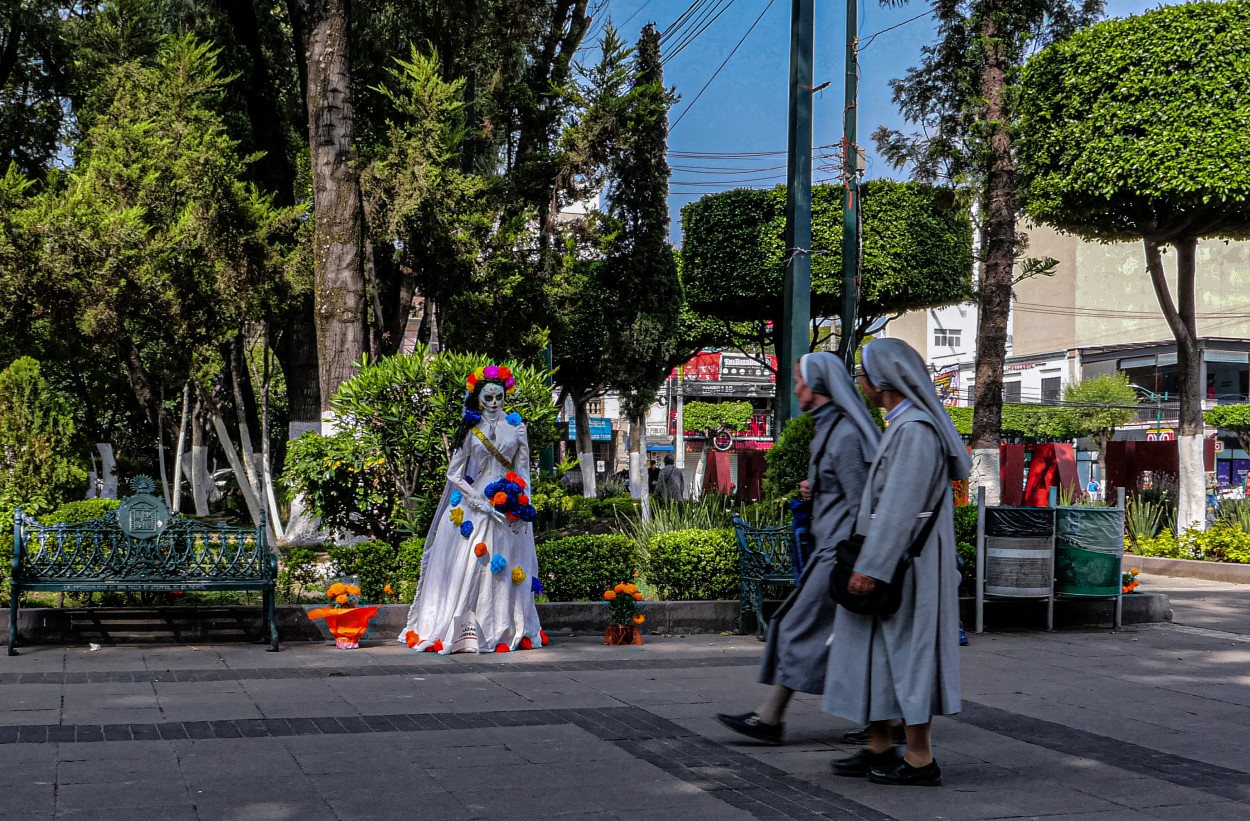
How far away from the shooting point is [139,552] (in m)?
8.25

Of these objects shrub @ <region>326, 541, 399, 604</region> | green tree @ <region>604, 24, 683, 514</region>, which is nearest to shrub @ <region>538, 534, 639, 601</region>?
shrub @ <region>326, 541, 399, 604</region>

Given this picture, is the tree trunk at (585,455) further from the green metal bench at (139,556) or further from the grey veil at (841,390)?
the grey veil at (841,390)

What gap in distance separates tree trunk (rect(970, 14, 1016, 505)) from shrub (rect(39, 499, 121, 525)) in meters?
10.7

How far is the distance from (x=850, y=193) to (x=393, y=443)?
7.23 m

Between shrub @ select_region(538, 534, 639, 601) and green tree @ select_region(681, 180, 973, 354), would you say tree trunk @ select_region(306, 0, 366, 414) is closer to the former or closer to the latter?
shrub @ select_region(538, 534, 639, 601)

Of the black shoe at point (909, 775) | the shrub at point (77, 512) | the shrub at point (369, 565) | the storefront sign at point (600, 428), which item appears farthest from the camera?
the storefront sign at point (600, 428)

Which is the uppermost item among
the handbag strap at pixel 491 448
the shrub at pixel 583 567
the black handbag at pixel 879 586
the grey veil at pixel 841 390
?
the grey veil at pixel 841 390

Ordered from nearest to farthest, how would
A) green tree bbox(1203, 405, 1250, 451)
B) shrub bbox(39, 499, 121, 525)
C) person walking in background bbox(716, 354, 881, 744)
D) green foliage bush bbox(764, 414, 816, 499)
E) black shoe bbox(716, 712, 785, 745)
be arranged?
person walking in background bbox(716, 354, 881, 744), black shoe bbox(716, 712, 785, 745), shrub bbox(39, 499, 121, 525), green foliage bush bbox(764, 414, 816, 499), green tree bbox(1203, 405, 1250, 451)

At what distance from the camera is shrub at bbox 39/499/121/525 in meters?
8.98

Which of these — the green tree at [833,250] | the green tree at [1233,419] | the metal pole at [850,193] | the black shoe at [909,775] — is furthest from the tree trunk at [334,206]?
the green tree at [1233,419]

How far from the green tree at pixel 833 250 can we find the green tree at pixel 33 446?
16556 millimetres

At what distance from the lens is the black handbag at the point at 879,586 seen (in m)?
4.98

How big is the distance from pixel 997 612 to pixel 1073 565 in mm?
759

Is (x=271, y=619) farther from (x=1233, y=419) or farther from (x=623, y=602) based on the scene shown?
(x=1233, y=419)
